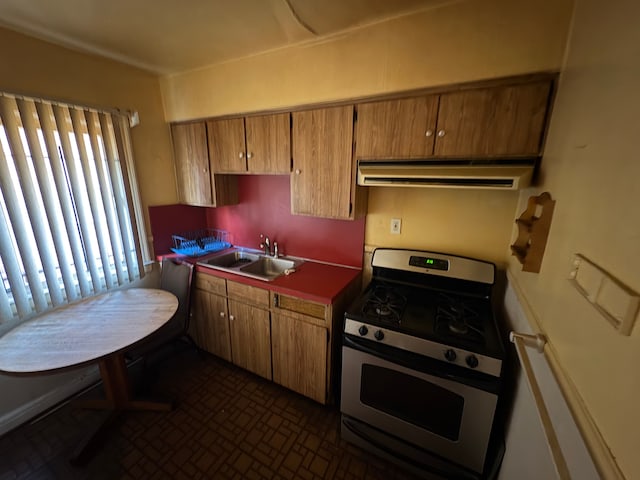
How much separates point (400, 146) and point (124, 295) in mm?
2247

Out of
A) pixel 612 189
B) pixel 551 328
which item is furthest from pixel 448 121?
pixel 551 328

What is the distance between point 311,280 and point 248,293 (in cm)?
49

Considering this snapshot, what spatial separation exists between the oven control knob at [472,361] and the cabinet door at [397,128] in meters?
1.04

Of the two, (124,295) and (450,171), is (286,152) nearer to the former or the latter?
(450,171)

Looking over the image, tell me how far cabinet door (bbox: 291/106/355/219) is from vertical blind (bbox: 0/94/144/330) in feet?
4.77

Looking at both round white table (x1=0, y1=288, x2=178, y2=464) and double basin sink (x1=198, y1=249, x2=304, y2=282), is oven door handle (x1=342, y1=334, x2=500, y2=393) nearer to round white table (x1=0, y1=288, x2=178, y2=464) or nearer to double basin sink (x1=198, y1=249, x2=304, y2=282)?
double basin sink (x1=198, y1=249, x2=304, y2=282)

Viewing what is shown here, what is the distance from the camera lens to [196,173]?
230cm

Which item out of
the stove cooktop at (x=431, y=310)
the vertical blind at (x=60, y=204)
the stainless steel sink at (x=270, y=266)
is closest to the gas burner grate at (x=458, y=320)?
the stove cooktop at (x=431, y=310)

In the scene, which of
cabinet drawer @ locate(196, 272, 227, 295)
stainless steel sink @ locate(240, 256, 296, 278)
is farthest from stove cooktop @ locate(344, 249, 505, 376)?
cabinet drawer @ locate(196, 272, 227, 295)

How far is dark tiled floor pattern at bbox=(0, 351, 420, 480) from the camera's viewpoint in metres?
1.47

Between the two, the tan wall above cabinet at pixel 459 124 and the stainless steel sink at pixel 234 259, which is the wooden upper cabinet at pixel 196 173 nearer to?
the stainless steel sink at pixel 234 259

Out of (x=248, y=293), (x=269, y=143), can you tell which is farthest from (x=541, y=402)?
(x=269, y=143)

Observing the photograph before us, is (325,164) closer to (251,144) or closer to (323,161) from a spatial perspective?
(323,161)

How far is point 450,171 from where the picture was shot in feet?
4.29
